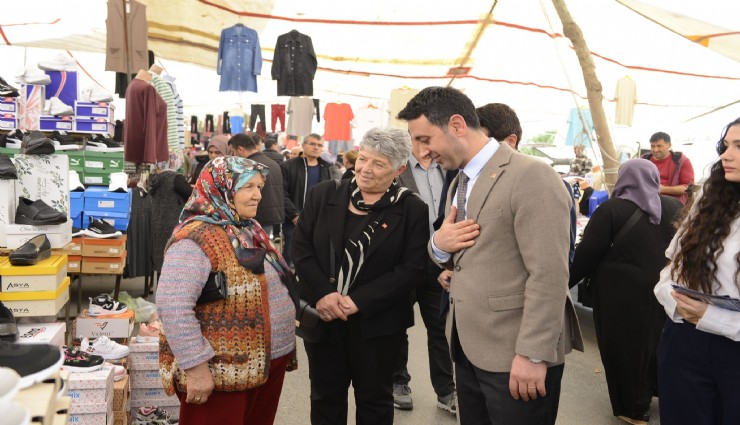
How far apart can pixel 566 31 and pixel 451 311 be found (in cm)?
484

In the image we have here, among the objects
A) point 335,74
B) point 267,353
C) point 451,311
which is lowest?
point 267,353

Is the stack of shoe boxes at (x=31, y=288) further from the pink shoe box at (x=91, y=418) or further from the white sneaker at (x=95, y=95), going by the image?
the white sneaker at (x=95, y=95)

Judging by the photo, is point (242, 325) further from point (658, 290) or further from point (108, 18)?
point (108, 18)

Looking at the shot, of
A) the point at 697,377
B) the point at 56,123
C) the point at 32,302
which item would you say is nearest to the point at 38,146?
the point at 32,302

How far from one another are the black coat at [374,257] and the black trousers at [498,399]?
588 millimetres

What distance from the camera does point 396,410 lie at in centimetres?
432

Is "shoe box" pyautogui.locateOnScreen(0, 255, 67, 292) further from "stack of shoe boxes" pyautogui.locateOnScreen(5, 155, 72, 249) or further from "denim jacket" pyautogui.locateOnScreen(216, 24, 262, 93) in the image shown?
"denim jacket" pyautogui.locateOnScreen(216, 24, 262, 93)

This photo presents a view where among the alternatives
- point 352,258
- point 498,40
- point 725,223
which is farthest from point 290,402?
point 498,40

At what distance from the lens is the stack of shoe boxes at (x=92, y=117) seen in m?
5.85

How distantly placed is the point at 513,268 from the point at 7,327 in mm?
2153

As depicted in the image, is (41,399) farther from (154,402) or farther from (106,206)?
(106,206)

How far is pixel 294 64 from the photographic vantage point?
877 centimetres

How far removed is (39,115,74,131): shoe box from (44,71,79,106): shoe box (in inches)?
6.8

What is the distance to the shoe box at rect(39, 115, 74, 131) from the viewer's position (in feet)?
18.7
